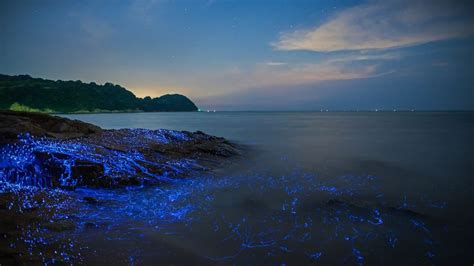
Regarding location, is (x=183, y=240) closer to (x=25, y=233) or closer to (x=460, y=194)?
(x=25, y=233)

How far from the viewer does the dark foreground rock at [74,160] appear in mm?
7379

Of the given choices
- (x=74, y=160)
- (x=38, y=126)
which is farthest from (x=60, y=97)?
(x=74, y=160)

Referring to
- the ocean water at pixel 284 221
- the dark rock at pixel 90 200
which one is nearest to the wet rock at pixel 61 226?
the ocean water at pixel 284 221

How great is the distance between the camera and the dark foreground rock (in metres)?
7.38

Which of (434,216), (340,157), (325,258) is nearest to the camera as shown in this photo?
(325,258)

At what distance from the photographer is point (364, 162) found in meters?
14.2

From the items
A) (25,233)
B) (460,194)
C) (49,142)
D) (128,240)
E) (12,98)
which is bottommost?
(460,194)

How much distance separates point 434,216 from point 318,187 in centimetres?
347

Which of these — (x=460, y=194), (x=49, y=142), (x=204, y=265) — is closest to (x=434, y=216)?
(x=460, y=194)

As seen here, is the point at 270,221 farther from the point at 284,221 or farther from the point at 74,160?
the point at 74,160

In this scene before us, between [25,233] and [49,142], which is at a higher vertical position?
[49,142]

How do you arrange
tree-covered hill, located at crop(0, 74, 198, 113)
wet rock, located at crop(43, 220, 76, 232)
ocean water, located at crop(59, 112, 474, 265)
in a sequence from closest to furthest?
ocean water, located at crop(59, 112, 474, 265) → wet rock, located at crop(43, 220, 76, 232) → tree-covered hill, located at crop(0, 74, 198, 113)

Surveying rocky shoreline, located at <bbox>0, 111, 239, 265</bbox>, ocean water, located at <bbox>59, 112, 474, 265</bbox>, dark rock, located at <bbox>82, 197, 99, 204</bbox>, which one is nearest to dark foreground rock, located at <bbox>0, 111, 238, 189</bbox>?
rocky shoreline, located at <bbox>0, 111, 239, 265</bbox>

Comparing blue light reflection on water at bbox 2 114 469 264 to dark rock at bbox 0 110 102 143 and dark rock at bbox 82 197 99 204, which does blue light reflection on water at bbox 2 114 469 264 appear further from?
dark rock at bbox 0 110 102 143
